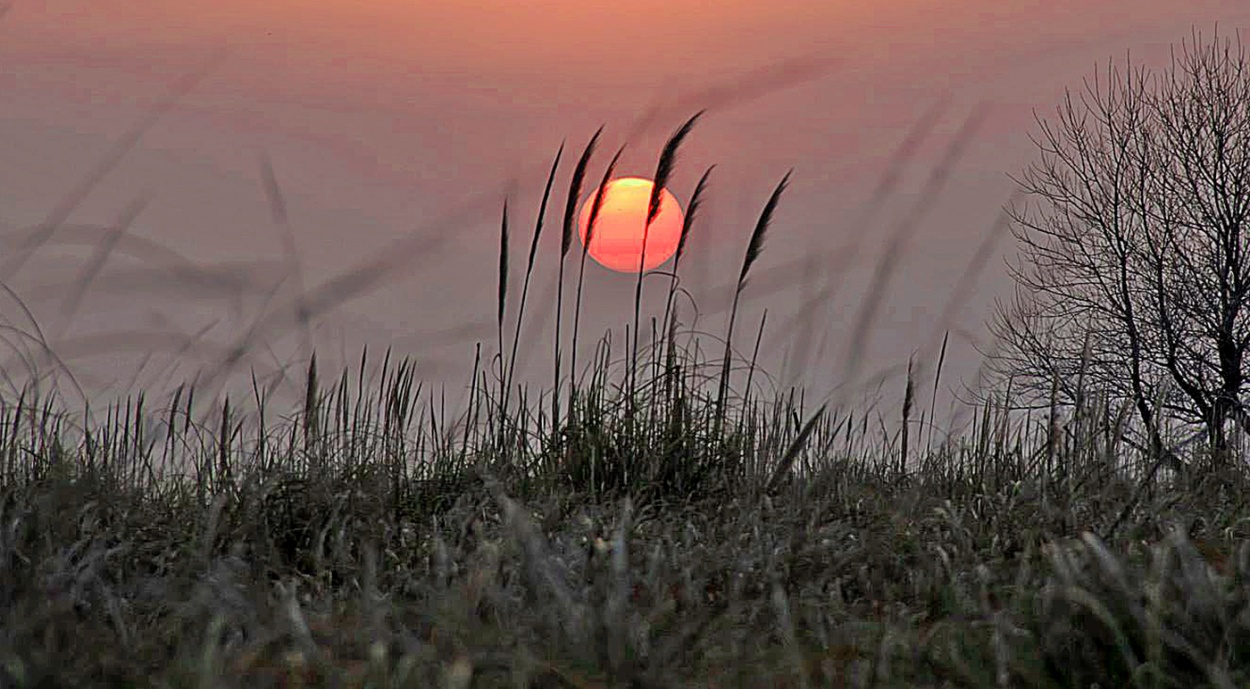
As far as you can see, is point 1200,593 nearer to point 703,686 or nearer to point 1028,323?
point 703,686

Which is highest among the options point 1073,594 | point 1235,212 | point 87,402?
point 1235,212

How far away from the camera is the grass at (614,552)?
2.26 metres

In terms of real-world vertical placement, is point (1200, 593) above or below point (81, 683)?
above

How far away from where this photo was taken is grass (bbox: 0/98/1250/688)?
2.26m

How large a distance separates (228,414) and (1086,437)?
282cm

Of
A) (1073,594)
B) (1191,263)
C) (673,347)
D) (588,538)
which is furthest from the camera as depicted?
(1191,263)

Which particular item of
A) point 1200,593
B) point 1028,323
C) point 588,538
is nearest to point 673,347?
point 588,538

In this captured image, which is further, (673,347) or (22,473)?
(673,347)

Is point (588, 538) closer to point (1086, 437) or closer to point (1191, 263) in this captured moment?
point (1086, 437)

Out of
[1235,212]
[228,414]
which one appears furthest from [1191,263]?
[228,414]

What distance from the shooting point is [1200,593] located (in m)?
2.25

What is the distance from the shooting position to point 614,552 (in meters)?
2.54

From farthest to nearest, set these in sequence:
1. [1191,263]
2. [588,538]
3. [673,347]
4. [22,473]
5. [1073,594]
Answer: [1191,263]
[673,347]
[22,473]
[588,538]
[1073,594]

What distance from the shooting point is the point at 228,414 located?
4.23 metres
